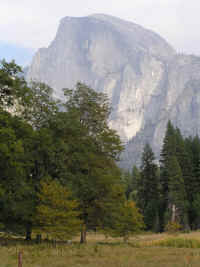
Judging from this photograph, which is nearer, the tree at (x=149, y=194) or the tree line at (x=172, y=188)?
the tree line at (x=172, y=188)

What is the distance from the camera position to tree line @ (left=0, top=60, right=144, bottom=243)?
2484 cm

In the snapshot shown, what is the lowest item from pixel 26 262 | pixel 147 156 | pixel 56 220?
pixel 26 262

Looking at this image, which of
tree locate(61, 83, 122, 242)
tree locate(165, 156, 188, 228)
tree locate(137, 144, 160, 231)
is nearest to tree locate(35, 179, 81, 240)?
tree locate(61, 83, 122, 242)

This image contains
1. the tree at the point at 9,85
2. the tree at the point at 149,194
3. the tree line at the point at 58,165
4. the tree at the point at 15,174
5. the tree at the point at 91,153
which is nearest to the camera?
the tree at the point at 15,174

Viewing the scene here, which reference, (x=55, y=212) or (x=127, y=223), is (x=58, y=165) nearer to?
(x=55, y=212)

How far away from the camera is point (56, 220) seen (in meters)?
27.1

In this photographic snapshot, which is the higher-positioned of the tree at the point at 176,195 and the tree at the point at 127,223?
the tree at the point at 176,195

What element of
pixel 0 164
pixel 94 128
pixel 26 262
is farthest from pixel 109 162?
pixel 26 262

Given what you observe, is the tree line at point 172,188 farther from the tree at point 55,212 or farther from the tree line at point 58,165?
the tree at point 55,212

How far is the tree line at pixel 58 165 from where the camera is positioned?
2484 centimetres

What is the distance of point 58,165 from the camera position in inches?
1143

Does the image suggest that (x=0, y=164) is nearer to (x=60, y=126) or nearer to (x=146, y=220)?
(x=60, y=126)

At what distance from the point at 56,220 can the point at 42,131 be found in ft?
22.1

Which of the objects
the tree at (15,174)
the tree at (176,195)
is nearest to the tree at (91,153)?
the tree at (15,174)
